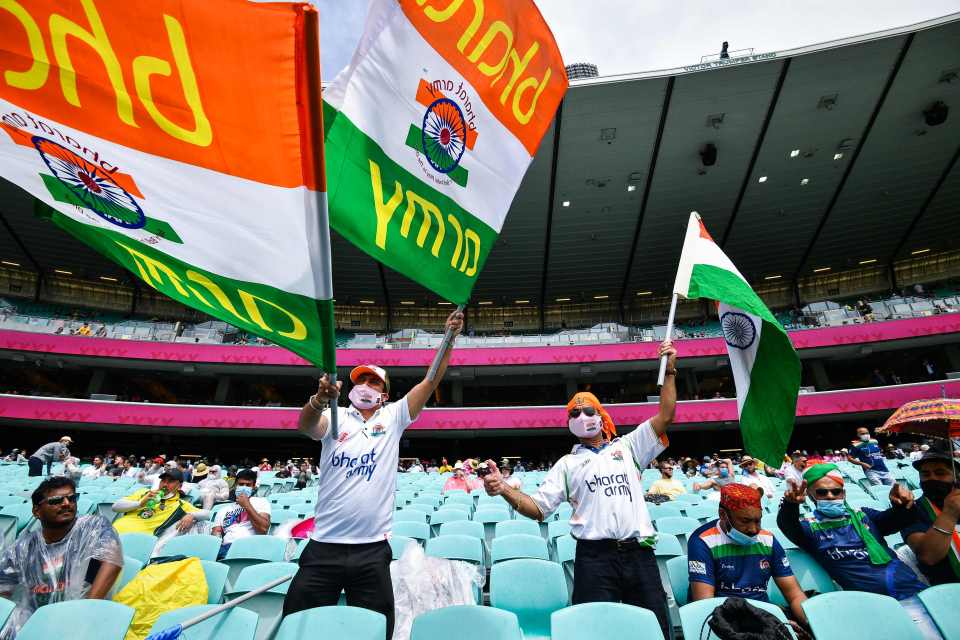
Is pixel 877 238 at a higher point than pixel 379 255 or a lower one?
higher

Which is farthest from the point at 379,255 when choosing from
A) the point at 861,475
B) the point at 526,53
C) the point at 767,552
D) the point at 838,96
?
the point at 838,96

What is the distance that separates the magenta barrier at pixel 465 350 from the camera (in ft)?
63.1

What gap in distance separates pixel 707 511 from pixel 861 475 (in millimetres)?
5830

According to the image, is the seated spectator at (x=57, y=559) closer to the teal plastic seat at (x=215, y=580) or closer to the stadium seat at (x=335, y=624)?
the teal plastic seat at (x=215, y=580)

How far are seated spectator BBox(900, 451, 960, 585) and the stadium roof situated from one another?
680 inches

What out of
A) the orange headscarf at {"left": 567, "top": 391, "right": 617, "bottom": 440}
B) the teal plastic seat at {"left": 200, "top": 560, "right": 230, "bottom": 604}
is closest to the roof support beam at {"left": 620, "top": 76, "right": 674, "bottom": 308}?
the orange headscarf at {"left": 567, "top": 391, "right": 617, "bottom": 440}

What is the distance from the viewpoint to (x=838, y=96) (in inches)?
723

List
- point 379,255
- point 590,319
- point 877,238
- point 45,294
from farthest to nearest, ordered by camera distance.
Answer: point 590,319 < point 45,294 < point 877,238 < point 379,255

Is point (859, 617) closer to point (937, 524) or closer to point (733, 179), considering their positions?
point (937, 524)

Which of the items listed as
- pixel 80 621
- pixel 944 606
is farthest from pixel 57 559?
pixel 944 606

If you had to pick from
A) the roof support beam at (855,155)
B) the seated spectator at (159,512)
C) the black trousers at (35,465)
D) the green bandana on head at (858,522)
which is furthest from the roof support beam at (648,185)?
the black trousers at (35,465)

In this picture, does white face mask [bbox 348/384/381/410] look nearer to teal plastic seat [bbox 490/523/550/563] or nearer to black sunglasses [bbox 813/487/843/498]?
teal plastic seat [bbox 490/523/550/563]

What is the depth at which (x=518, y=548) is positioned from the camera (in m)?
4.27

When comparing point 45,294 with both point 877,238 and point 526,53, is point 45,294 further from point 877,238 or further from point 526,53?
point 877,238
